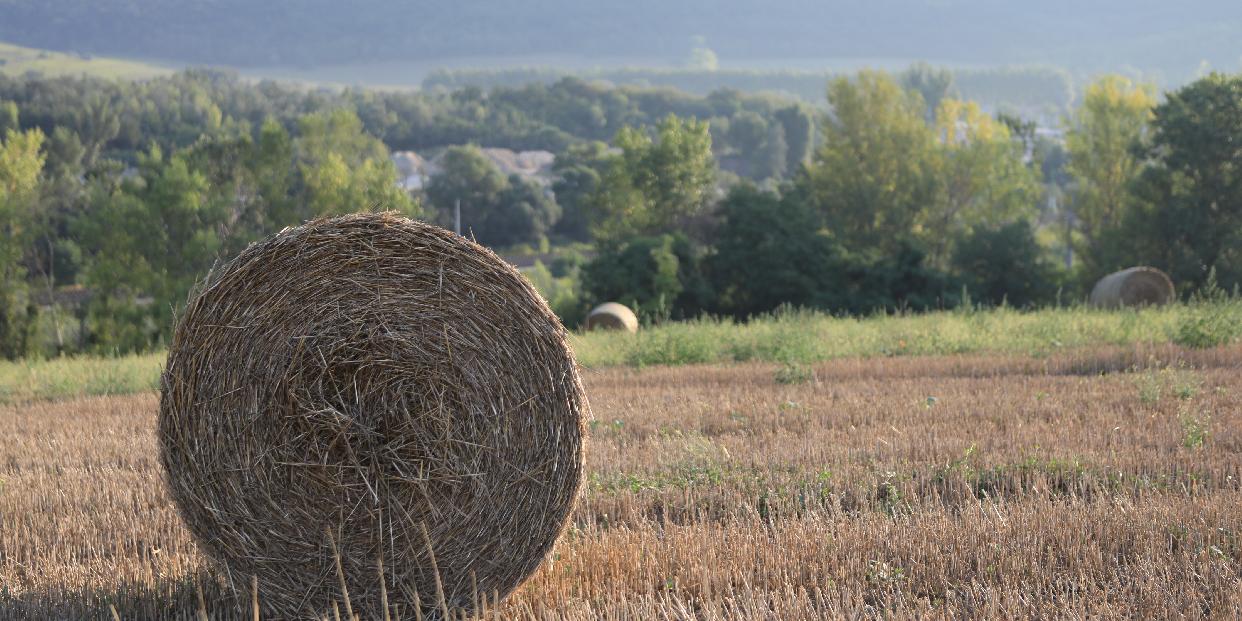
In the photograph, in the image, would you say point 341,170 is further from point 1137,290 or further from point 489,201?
point 1137,290

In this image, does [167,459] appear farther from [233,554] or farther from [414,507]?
[414,507]

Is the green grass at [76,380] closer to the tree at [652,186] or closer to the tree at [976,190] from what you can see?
the tree at [652,186]

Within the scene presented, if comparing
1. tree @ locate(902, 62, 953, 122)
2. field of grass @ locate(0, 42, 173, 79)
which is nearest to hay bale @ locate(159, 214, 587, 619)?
field of grass @ locate(0, 42, 173, 79)

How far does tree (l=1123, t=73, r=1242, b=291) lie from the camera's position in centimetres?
3994

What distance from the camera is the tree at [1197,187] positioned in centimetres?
3994

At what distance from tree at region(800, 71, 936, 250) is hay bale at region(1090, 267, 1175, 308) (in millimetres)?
25596

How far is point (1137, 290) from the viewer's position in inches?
1076

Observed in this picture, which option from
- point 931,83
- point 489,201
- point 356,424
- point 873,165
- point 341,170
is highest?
point 931,83

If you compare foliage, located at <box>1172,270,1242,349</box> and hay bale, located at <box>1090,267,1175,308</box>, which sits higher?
foliage, located at <box>1172,270,1242,349</box>

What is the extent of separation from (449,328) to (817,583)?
235 cm

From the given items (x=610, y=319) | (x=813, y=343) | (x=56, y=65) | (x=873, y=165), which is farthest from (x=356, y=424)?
(x=56, y=65)

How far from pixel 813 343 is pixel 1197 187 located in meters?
30.6

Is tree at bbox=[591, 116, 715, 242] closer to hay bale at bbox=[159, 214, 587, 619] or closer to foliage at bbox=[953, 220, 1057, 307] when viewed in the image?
foliage at bbox=[953, 220, 1057, 307]

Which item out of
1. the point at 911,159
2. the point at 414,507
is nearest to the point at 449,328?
the point at 414,507
